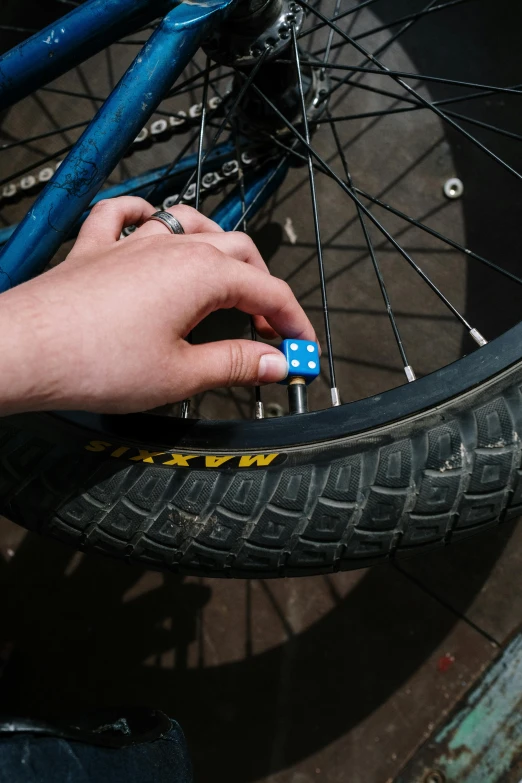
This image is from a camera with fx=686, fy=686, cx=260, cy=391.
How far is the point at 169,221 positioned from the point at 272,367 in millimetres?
179

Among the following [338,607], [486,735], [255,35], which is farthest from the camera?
[338,607]

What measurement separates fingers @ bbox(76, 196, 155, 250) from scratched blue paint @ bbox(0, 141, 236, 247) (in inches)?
13.8

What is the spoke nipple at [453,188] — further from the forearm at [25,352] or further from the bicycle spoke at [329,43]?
the forearm at [25,352]

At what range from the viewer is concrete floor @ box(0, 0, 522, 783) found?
1.01 meters

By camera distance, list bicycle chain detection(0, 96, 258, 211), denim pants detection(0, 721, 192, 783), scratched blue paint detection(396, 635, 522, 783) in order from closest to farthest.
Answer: denim pants detection(0, 721, 192, 783) < scratched blue paint detection(396, 635, 522, 783) < bicycle chain detection(0, 96, 258, 211)

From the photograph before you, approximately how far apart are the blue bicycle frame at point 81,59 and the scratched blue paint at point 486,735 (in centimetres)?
82

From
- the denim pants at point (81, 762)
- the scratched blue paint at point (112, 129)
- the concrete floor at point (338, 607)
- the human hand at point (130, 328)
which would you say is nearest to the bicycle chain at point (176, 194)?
the concrete floor at point (338, 607)

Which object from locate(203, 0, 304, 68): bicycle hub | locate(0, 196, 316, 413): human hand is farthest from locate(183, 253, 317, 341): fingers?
locate(203, 0, 304, 68): bicycle hub

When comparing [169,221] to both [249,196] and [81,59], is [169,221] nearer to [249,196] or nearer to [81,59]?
[81,59]

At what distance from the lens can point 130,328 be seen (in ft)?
1.71

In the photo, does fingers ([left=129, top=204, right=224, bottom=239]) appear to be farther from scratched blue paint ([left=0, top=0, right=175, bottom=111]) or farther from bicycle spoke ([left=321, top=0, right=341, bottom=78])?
bicycle spoke ([left=321, top=0, right=341, bottom=78])

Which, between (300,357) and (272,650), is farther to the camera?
(272,650)

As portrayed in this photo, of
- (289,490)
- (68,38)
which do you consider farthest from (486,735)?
(68,38)

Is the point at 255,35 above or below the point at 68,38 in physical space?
above
